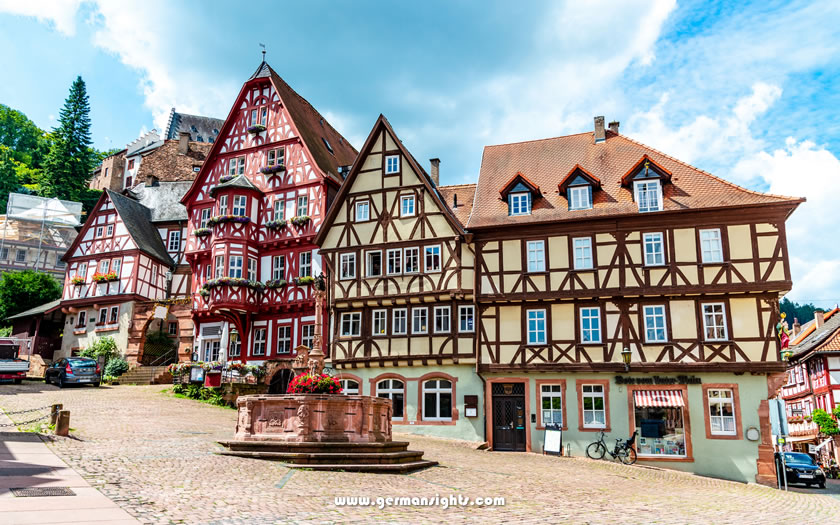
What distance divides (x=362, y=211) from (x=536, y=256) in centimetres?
840

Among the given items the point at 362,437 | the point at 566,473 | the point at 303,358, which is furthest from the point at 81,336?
the point at 566,473

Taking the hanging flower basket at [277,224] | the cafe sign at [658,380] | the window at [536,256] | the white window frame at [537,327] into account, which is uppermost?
the hanging flower basket at [277,224]

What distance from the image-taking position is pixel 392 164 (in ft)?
104

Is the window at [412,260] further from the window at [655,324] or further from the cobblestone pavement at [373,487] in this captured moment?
the window at [655,324]

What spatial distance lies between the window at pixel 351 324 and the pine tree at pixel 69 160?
46958 millimetres

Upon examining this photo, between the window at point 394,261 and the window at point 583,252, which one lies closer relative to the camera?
the window at point 583,252

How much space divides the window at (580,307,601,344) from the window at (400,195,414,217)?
8.70m

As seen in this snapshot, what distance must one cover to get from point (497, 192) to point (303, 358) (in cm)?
1107

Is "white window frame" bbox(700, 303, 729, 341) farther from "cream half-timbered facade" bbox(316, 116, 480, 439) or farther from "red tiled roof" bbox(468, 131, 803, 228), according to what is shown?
"cream half-timbered facade" bbox(316, 116, 480, 439)

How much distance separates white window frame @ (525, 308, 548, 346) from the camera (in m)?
27.5

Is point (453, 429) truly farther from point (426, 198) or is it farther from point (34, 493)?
point (34, 493)

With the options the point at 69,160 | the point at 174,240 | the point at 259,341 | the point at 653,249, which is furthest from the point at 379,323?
the point at 69,160

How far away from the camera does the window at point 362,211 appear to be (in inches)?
1242

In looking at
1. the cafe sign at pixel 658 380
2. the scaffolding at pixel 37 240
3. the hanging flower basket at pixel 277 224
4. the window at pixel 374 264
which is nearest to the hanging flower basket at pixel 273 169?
the hanging flower basket at pixel 277 224
